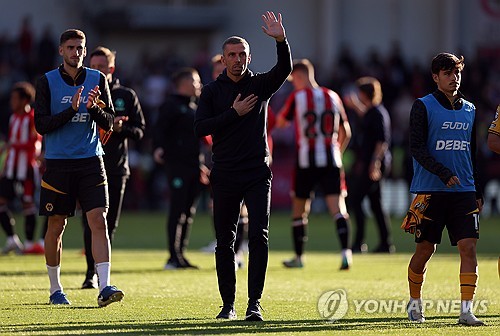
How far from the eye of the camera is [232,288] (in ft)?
30.7

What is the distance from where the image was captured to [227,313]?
9258 mm

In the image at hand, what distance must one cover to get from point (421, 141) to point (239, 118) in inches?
56.5

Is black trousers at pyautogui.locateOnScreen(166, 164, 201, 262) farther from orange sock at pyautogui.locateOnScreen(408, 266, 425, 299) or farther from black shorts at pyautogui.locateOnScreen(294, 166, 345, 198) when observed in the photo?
orange sock at pyautogui.locateOnScreen(408, 266, 425, 299)

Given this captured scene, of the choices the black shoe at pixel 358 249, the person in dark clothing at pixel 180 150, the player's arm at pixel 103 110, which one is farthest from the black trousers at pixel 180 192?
the player's arm at pixel 103 110

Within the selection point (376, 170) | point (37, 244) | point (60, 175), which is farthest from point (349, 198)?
point (60, 175)

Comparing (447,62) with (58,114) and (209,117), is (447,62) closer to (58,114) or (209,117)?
(209,117)

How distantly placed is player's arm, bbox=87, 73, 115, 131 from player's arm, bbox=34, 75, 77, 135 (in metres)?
0.19

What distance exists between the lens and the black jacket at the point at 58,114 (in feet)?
32.0

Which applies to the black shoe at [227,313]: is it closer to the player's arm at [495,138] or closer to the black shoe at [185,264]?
the player's arm at [495,138]

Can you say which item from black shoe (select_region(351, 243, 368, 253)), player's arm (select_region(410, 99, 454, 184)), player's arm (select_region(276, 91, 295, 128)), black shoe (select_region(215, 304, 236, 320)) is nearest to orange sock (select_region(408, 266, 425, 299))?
player's arm (select_region(410, 99, 454, 184))

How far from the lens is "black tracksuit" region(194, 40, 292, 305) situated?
9.29m

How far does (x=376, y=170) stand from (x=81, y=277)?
5.52 meters

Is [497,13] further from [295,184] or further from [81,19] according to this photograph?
[295,184]

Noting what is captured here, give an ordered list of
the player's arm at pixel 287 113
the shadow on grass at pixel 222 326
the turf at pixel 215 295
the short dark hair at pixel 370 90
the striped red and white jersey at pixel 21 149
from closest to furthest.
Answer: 1. the shadow on grass at pixel 222 326
2. the turf at pixel 215 295
3. the player's arm at pixel 287 113
4. the striped red and white jersey at pixel 21 149
5. the short dark hair at pixel 370 90
